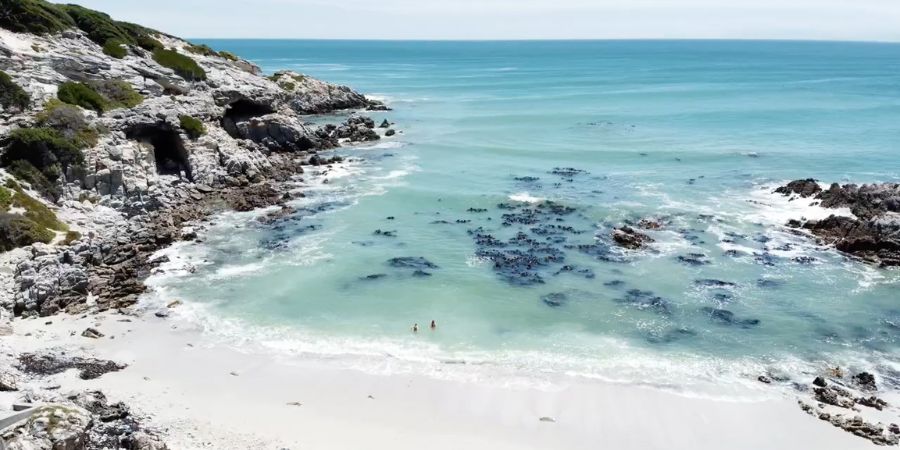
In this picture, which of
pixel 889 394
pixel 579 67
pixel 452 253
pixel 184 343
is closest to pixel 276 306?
pixel 184 343

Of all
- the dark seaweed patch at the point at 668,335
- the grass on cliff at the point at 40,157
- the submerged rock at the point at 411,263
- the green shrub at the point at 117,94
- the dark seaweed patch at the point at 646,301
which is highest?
the green shrub at the point at 117,94

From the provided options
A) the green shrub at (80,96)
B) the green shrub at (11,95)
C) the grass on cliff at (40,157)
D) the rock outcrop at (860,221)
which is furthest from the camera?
the green shrub at (80,96)

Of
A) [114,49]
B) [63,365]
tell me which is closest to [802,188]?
[63,365]

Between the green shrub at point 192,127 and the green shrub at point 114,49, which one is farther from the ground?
the green shrub at point 114,49

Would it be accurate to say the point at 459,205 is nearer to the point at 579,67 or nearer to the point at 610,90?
the point at 610,90

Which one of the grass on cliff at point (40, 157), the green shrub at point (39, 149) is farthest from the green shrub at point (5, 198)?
the green shrub at point (39, 149)

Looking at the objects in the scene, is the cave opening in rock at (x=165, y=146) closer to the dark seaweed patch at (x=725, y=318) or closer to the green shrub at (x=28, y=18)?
the green shrub at (x=28, y=18)
